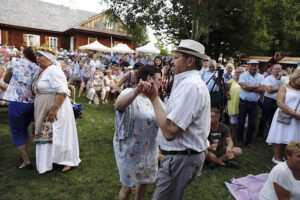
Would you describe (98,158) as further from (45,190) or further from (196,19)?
(196,19)

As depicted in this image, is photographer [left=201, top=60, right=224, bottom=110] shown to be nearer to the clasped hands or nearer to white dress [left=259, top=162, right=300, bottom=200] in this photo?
white dress [left=259, top=162, right=300, bottom=200]

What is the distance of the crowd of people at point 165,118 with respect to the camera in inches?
85.0

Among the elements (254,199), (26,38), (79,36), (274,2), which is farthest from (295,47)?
(254,199)

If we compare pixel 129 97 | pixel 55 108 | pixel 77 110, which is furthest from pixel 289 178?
pixel 77 110

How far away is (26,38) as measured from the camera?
32750mm

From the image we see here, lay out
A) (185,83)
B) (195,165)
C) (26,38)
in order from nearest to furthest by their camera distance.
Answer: (185,83) → (195,165) → (26,38)

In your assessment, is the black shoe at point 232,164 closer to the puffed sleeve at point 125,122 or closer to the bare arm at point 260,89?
the bare arm at point 260,89

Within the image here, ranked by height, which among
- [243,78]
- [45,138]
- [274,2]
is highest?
[274,2]

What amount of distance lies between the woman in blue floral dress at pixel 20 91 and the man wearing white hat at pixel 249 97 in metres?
4.37

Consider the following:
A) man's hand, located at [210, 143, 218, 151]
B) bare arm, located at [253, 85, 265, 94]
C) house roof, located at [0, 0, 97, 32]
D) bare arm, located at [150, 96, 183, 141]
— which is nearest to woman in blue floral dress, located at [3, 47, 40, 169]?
bare arm, located at [150, 96, 183, 141]

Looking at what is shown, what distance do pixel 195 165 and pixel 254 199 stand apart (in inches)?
91.1

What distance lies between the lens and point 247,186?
4.35 meters

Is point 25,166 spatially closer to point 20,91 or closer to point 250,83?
point 20,91

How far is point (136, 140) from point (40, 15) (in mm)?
36122
